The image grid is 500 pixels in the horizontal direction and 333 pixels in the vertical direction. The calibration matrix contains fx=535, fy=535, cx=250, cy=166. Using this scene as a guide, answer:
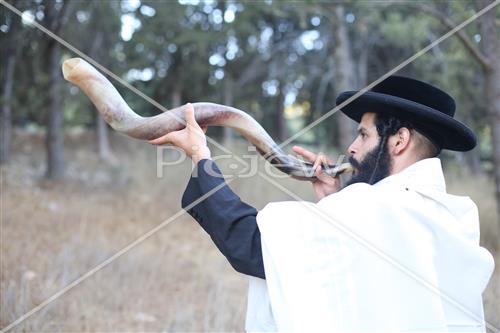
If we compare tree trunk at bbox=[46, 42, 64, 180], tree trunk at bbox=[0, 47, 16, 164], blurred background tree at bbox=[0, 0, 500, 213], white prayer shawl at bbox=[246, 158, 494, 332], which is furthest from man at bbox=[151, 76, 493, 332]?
tree trunk at bbox=[0, 47, 16, 164]

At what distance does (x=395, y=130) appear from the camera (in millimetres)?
2211

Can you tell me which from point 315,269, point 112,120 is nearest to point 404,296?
point 315,269

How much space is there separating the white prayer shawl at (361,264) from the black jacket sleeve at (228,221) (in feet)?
0.21

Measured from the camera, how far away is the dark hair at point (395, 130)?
2.21m

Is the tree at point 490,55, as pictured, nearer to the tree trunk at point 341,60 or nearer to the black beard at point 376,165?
the tree trunk at point 341,60

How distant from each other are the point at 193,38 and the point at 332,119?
677 centimetres

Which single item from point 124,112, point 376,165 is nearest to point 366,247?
point 376,165

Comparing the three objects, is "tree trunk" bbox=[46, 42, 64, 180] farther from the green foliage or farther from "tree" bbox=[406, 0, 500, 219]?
"tree" bbox=[406, 0, 500, 219]

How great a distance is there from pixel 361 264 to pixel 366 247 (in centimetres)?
6

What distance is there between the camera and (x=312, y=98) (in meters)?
20.1

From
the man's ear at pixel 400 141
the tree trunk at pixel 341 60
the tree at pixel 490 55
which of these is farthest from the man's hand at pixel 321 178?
the tree trunk at pixel 341 60

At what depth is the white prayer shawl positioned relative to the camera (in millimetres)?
1851

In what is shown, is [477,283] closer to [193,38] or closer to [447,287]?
[447,287]

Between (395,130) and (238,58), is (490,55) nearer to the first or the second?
(395,130)
